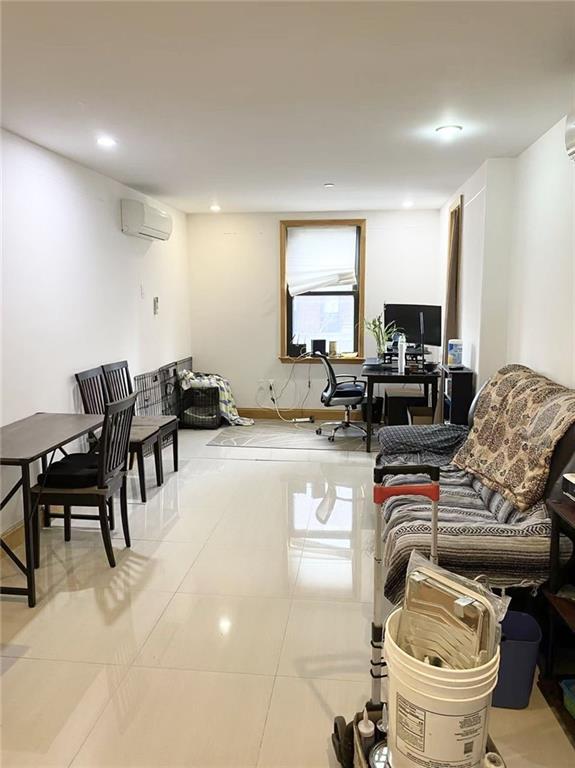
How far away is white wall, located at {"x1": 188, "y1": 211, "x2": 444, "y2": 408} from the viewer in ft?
21.5

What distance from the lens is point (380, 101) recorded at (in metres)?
2.84

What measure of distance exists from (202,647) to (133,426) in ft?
7.38

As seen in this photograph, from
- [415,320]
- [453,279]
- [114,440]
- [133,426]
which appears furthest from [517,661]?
[415,320]

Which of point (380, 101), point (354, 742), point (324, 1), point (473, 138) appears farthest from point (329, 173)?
point (354, 742)

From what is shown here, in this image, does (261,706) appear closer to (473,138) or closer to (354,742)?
(354,742)

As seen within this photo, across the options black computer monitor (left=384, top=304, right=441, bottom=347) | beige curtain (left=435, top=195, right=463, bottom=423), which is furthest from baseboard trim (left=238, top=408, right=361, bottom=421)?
beige curtain (left=435, top=195, right=463, bottom=423)

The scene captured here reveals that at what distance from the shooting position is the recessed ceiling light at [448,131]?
10.8 feet

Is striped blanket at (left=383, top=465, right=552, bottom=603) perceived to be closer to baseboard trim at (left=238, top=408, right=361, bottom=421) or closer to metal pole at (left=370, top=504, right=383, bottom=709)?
metal pole at (left=370, top=504, right=383, bottom=709)

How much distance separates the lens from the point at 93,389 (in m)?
4.34

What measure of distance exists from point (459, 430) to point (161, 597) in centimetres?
225

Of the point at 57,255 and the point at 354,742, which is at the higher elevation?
the point at 57,255

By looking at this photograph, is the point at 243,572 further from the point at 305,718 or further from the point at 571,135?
the point at 571,135

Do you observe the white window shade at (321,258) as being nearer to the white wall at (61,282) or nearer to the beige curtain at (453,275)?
the beige curtain at (453,275)

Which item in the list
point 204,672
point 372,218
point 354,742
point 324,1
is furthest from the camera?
point 372,218
